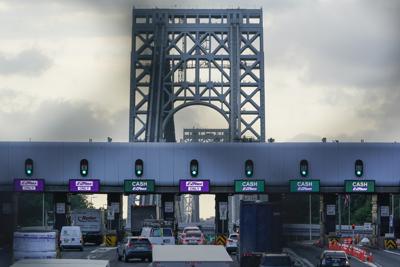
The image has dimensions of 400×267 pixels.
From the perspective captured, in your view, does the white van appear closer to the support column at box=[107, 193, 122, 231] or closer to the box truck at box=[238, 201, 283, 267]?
the support column at box=[107, 193, 122, 231]

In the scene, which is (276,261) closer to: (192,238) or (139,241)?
(139,241)

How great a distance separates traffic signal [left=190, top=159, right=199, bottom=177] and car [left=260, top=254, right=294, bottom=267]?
4681 cm

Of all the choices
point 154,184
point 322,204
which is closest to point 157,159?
point 154,184

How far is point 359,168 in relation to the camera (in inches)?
4274

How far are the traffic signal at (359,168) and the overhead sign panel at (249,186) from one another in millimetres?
8978

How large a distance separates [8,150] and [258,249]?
137ft

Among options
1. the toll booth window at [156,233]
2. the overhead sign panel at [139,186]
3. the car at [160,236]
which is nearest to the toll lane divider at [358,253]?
the car at [160,236]

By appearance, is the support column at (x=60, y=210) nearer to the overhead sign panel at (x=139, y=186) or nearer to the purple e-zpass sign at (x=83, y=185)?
the purple e-zpass sign at (x=83, y=185)

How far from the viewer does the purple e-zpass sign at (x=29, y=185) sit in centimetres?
10531

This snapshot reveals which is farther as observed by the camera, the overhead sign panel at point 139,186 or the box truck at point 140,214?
the box truck at point 140,214

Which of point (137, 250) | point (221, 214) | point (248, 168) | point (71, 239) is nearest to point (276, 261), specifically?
point (137, 250)

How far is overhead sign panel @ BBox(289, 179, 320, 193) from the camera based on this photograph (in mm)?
105562

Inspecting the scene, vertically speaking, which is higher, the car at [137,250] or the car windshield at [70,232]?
the car windshield at [70,232]

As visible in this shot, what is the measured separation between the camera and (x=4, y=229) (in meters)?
93.3
